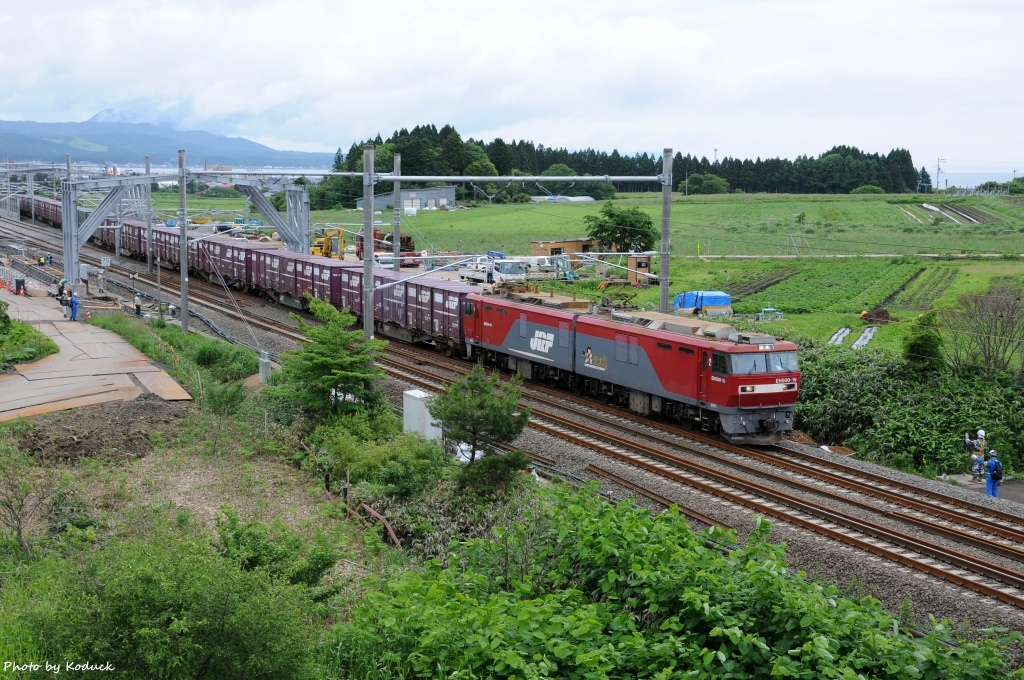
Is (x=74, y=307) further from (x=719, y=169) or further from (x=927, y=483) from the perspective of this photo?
(x=719, y=169)

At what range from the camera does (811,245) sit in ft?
271

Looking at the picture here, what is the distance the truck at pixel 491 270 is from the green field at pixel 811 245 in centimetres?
410

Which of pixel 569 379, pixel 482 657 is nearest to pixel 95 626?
pixel 482 657

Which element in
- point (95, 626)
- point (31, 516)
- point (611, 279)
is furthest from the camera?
point (611, 279)

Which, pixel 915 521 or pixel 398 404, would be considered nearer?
pixel 915 521

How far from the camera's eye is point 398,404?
2833 cm

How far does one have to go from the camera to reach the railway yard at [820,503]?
15188 mm

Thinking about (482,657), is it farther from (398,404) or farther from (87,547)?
(398,404)

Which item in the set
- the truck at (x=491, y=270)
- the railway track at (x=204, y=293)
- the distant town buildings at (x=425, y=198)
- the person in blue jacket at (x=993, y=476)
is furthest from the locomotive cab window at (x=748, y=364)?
the distant town buildings at (x=425, y=198)

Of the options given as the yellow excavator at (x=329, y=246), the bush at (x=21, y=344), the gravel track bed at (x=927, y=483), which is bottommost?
the gravel track bed at (x=927, y=483)

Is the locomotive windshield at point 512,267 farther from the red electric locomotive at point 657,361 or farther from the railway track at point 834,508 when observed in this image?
the railway track at point 834,508

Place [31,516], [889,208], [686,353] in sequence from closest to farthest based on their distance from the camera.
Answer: [31,516] < [686,353] < [889,208]

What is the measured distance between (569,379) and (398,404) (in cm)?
518

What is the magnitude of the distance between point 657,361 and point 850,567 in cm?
1012
